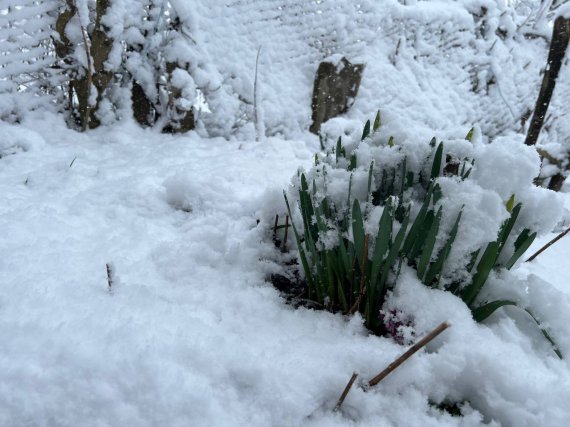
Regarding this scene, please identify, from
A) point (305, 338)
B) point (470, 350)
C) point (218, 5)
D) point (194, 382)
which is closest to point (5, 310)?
point (194, 382)

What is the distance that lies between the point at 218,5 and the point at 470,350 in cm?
346

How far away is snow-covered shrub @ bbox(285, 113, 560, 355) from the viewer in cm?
106

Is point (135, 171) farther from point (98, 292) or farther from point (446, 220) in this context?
point (446, 220)

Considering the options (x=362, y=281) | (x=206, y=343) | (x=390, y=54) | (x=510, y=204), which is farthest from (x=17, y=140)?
(x=390, y=54)

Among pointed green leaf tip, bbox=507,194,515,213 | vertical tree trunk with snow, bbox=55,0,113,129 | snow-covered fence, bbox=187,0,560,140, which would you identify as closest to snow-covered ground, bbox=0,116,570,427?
pointed green leaf tip, bbox=507,194,515,213

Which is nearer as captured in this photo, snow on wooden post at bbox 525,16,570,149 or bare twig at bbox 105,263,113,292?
bare twig at bbox 105,263,113,292

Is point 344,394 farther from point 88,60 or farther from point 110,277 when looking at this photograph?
point 88,60

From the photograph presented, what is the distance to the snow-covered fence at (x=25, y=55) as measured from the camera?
8.73 ft

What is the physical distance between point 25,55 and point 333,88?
270 centimetres

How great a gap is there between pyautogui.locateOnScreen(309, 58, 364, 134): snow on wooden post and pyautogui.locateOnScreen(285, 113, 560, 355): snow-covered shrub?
121 inches

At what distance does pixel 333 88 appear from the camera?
4.30 m

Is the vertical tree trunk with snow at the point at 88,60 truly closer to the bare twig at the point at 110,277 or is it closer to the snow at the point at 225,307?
the snow at the point at 225,307

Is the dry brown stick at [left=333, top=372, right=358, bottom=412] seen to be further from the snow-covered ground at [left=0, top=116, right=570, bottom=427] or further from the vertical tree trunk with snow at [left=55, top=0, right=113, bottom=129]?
the vertical tree trunk with snow at [left=55, top=0, right=113, bottom=129]

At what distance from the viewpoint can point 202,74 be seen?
329 centimetres
